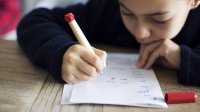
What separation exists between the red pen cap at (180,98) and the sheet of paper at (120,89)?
1cm

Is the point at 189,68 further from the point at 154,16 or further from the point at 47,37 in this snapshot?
the point at 47,37

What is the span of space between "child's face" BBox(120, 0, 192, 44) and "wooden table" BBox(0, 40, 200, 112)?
0.08m

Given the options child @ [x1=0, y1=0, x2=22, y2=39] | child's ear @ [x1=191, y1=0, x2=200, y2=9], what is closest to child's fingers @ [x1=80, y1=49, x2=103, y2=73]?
child's ear @ [x1=191, y1=0, x2=200, y2=9]

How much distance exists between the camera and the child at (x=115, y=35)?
655 millimetres

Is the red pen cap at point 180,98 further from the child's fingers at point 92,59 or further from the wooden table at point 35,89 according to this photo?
the child's fingers at point 92,59

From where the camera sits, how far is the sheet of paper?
1.95 ft

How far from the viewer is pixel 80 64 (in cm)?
Answer: 65

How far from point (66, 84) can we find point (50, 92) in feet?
0.13

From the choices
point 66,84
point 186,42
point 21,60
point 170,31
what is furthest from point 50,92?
point 186,42

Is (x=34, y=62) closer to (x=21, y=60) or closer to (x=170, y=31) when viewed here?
(x=21, y=60)

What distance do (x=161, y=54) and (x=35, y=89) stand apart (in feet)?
0.92

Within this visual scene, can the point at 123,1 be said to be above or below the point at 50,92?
above

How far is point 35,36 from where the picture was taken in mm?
785

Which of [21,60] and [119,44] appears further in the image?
[119,44]
